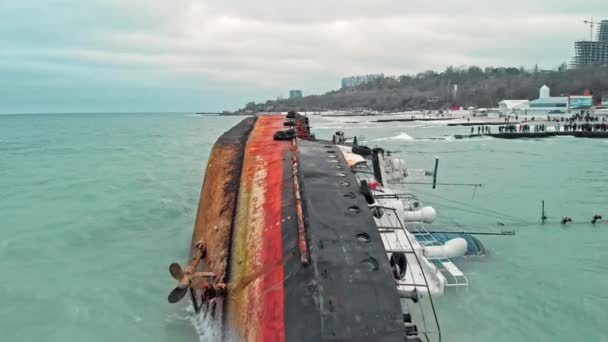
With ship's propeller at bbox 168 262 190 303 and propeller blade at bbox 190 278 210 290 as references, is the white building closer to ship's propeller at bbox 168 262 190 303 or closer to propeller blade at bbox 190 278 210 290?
propeller blade at bbox 190 278 210 290

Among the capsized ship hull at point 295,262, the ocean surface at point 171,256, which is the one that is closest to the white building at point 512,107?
the ocean surface at point 171,256

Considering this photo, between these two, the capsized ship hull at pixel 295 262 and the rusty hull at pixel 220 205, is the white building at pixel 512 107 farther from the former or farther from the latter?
the capsized ship hull at pixel 295 262

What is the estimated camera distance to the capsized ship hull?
18.2 ft

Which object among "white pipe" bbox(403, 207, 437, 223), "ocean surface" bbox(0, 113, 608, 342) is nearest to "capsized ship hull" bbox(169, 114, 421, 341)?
"ocean surface" bbox(0, 113, 608, 342)

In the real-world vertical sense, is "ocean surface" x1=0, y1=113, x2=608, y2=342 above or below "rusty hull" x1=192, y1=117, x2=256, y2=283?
below

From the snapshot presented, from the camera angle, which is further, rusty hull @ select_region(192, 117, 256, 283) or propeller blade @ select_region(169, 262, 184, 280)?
rusty hull @ select_region(192, 117, 256, 283)

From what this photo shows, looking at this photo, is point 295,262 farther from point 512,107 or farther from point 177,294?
point 512,107

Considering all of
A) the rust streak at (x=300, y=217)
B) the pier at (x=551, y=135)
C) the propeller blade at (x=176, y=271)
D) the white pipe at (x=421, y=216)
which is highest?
the rust streak at (x=300, y=217)

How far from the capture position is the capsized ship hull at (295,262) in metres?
5.56

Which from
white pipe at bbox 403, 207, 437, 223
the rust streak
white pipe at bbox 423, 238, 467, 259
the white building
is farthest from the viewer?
the white building

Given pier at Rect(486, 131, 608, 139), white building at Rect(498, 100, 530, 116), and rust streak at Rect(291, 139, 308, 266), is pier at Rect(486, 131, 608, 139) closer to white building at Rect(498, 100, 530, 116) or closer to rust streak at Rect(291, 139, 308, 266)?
white building at Rect(498, 100, 530, 116)

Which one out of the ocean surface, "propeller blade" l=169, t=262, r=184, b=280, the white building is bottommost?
the ocean surface

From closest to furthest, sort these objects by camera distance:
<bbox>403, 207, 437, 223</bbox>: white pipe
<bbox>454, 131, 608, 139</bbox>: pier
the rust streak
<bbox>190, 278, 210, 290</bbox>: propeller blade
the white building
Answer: the rust streak, <bbox>190, 278, 210, 290</bbox>: propeller blade, <bbox>403, 207, 437, 223</bbox>: white pipe, <bbox>454, 131, 608, 139</bbox>: pier, the white building

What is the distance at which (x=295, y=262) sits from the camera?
6.50m
